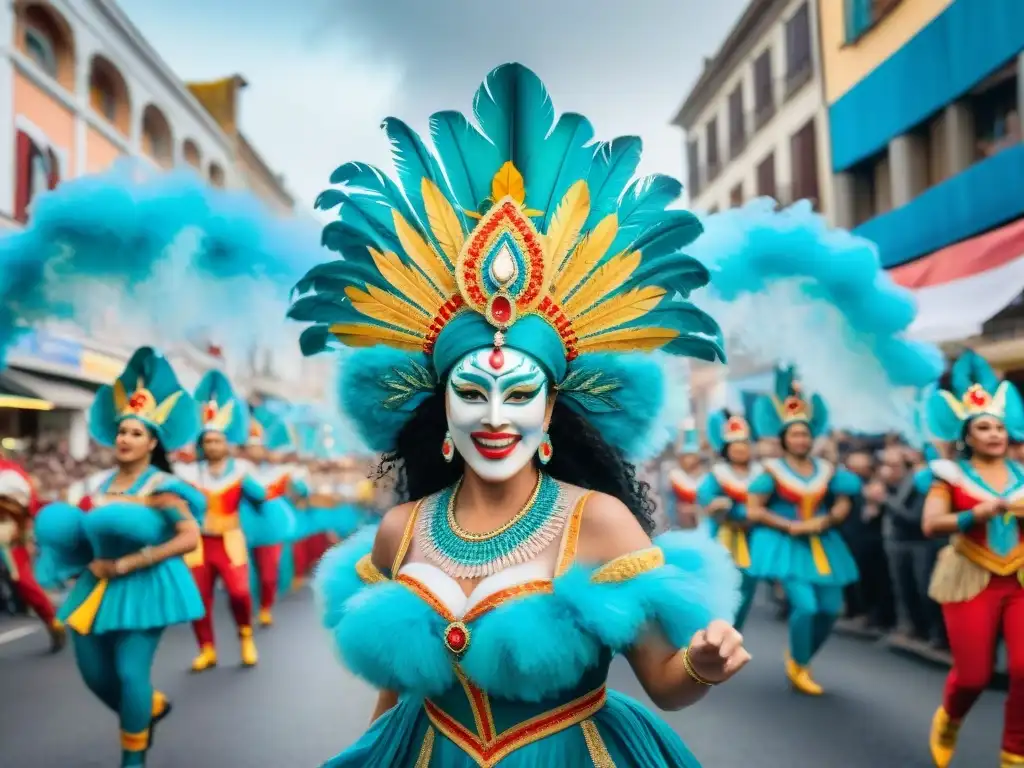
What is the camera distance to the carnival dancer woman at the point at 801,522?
637 centimetres

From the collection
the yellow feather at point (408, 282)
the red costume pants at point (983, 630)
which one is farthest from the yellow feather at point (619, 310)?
the red costume pants at point (983, 630)

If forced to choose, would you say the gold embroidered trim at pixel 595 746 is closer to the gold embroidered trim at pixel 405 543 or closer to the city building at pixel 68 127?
the gold embroidered trim at pixel 405 543

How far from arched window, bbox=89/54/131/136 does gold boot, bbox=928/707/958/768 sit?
18255mm

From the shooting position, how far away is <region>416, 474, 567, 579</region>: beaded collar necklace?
2453mm

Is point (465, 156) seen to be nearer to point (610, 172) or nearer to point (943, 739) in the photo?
point (610, 172)

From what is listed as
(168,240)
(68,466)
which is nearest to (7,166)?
(68,466)

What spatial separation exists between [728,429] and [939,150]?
7.34 metres

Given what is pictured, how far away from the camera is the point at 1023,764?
429 centimetres

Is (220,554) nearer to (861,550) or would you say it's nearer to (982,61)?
(861,550)

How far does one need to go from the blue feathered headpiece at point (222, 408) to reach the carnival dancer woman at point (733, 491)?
403cm

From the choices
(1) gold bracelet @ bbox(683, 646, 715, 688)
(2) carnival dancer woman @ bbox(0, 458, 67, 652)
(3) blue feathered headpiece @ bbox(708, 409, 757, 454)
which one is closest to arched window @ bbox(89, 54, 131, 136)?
(2) carnival dancer woman @ bbox(0, 458, 67, 652)

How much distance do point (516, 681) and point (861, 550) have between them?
731cm

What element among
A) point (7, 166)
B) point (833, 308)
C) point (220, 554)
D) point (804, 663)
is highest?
point (7, 166)

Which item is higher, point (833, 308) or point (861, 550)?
point (833, 308)
